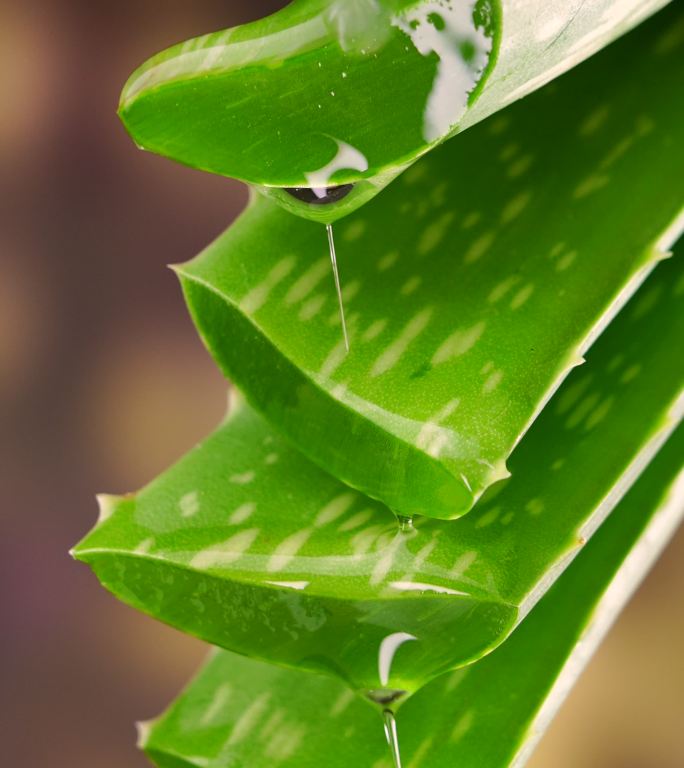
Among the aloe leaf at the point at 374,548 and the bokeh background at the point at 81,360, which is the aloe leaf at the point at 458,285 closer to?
the aloe leaf at the point at 374,548

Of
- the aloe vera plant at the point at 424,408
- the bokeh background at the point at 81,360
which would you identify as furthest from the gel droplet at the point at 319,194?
the bokeh background at the point at 81,360

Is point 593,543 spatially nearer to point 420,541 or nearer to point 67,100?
point 420,541

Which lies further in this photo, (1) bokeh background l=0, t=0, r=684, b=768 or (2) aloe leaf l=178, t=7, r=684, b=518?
(1) bokeh background l=0, t=0, r=684, b=768

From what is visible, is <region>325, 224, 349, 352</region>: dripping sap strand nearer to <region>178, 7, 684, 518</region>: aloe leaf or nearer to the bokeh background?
<region>178, 7, 684, 518</region>: aloe leaf

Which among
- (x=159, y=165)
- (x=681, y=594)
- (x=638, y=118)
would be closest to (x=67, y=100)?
(x=159, y=165)

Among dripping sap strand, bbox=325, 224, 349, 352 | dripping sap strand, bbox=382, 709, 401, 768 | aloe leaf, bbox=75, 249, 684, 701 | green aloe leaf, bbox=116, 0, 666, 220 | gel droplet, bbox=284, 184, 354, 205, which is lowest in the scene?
dripping sap strand, bbox=382, 709, 401, 768

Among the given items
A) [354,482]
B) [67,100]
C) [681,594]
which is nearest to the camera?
[354,482]

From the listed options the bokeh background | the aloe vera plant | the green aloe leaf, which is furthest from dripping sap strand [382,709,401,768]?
the bokeh background
